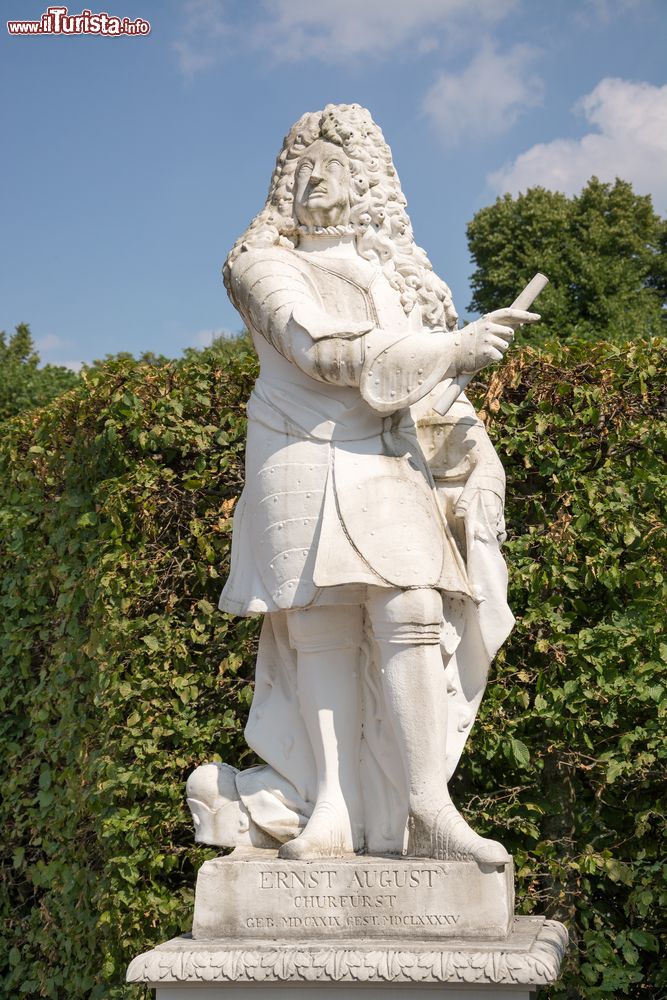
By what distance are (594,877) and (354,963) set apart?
2.34m

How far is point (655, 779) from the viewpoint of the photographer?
5.66 metres

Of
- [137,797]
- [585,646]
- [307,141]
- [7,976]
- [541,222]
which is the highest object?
[541,222]

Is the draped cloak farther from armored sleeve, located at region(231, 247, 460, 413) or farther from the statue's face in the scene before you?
the statue's face

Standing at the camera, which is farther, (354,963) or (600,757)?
(600,757)

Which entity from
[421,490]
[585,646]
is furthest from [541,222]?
[421,490]

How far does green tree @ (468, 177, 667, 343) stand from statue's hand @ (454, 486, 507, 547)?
11.7 metres

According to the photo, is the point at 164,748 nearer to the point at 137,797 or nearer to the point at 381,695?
the point at 137,797

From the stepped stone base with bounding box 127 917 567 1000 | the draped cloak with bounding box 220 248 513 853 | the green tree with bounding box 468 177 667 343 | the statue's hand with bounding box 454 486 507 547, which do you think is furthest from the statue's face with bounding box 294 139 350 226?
the green tree with bounding box 468 177 667 343

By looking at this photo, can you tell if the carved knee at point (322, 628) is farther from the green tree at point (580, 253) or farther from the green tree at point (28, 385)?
the green tree at point (580, 253)

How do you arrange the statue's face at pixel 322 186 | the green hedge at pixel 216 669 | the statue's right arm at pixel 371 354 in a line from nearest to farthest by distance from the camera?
the statue's right arm at pixel 371 354, the statue's face at pixel 322 186, the green hedge at pixel 216 669

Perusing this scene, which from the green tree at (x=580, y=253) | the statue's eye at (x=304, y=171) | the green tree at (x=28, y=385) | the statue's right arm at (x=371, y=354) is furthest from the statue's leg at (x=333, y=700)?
the green tree at (x=580, y=253)

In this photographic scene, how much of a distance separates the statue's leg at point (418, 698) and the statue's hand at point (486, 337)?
0.74 metres

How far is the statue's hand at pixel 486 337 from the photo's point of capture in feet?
13.6

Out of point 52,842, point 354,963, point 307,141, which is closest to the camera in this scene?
point 354,963
